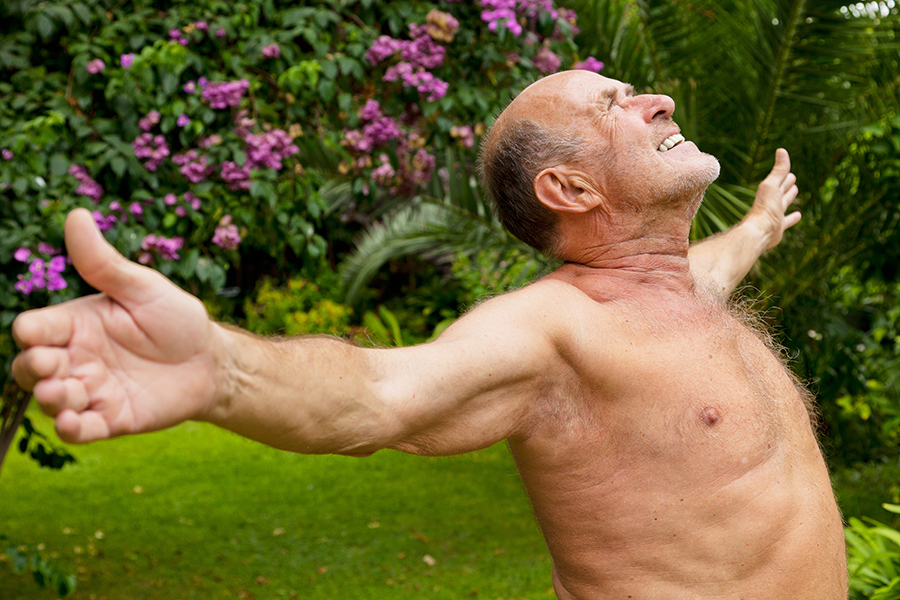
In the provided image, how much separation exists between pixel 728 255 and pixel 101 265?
1.96 metres

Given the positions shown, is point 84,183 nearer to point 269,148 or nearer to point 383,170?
point 269,148

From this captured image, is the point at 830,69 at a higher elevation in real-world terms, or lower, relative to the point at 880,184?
higher

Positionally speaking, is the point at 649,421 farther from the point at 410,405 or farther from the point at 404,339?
the point at 404,339

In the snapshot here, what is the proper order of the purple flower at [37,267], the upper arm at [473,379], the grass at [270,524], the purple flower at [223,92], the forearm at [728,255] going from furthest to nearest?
1. the grass at [270,524]
2. the purple flower at [223,92]
3. the purple flower at [37,267]
4. the forearm at [728,255]
5. the upper arm at [473,379]

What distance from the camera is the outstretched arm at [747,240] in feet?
7.83

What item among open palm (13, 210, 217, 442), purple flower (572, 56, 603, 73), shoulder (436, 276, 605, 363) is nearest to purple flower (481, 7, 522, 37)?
purple flower (572, 56, 603, 73)

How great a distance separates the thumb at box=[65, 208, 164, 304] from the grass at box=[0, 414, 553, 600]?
15.2ft

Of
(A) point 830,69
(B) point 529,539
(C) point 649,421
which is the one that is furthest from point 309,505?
(C) point 649,421

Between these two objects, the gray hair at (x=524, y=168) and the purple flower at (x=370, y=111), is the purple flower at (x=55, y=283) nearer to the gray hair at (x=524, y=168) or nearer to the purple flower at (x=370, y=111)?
the purple flower at (x=370, y=111)

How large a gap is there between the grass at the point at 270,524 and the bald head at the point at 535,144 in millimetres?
3874

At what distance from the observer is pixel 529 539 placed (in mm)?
6062

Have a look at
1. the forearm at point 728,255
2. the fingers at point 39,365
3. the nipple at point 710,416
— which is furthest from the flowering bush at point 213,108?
the fingers at point 39,365

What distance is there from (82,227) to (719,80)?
4.66 m

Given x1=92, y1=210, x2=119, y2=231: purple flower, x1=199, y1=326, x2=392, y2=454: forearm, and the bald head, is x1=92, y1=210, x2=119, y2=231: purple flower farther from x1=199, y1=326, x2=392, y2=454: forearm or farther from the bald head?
x1=199, y1=326, x2=392, y2=454: forearm
